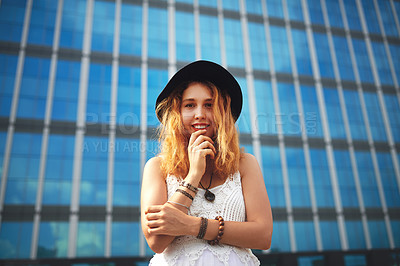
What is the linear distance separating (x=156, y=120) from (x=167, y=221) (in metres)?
22.6

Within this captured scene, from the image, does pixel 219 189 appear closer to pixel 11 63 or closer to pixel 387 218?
pixel 11 63

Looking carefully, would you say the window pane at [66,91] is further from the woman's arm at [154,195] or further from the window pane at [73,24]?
the woman's arm at [154,195]

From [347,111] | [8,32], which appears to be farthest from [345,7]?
[8,32]

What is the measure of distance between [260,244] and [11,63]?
30569mm

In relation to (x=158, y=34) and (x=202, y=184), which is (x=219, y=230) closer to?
(x=202, y=184)

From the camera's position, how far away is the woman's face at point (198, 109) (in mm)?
2129

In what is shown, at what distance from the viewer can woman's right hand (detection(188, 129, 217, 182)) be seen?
1.90 m

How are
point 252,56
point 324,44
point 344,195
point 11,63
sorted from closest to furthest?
1. point 11,63
2. point 344,195
3. point 252,56
4. point 324,44

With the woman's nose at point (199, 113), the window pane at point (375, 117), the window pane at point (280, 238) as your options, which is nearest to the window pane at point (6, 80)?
the window pane at point (280, 238)

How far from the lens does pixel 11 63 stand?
26094mm

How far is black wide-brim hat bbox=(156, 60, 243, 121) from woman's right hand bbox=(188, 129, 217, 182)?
45 cm

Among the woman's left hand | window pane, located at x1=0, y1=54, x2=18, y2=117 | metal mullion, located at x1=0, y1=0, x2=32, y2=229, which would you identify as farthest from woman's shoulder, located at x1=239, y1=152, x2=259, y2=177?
window pane, located at x1=0, y1=54, x2=18, y2=117

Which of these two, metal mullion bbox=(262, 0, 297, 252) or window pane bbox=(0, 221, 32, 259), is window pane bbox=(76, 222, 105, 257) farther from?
metal mullion bbox=(262, 0, 297, 252)

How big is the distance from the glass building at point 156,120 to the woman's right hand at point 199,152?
1867 cm
